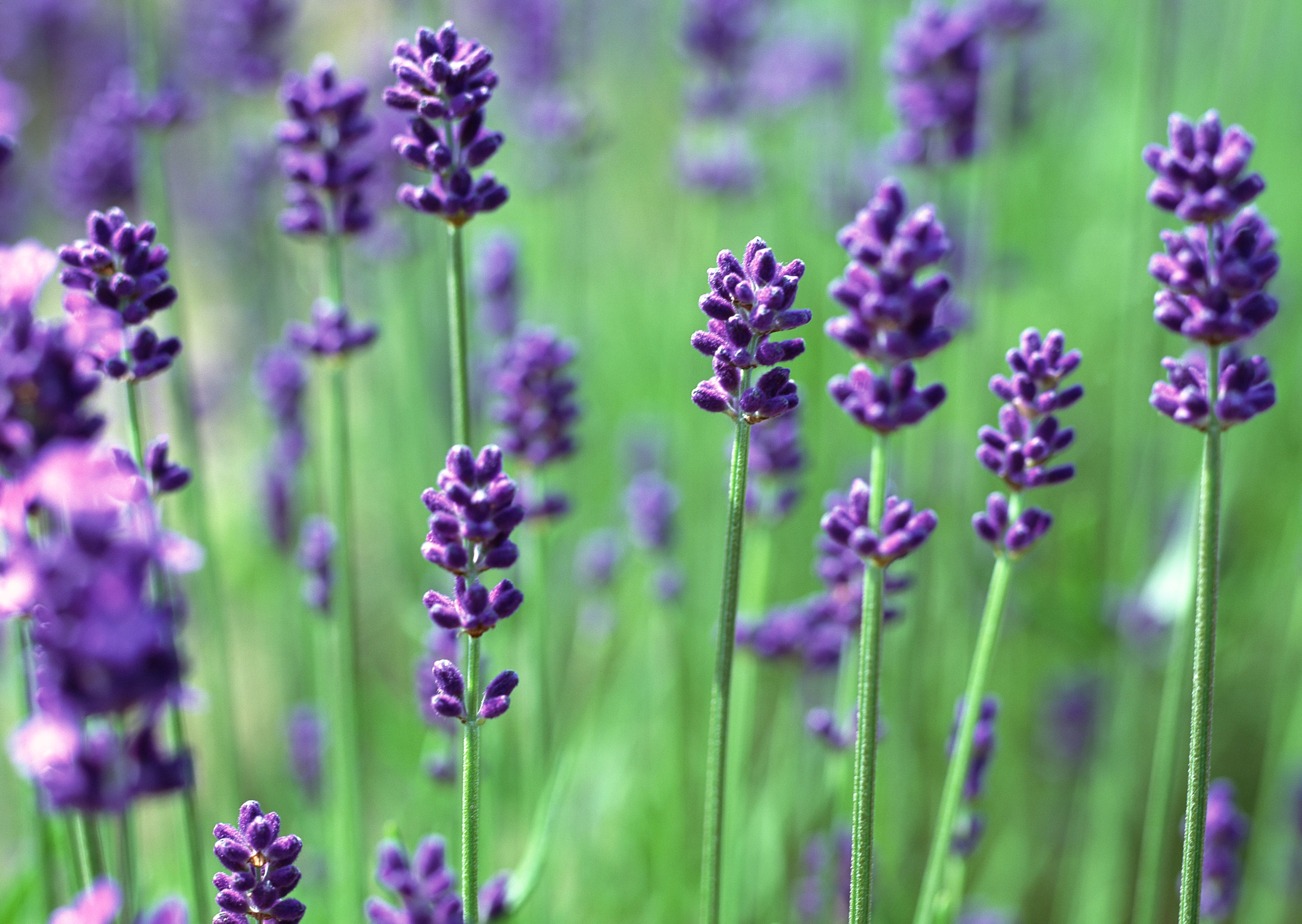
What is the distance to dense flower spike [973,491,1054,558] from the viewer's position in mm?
1361

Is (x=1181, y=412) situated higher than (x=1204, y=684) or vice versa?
(x=1181, y=412)

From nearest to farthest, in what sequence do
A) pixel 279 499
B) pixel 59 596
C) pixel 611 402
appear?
pixel 59 596 → pixel 279 499 → pixel 611 402

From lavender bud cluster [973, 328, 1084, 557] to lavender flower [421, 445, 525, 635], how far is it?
531 mm

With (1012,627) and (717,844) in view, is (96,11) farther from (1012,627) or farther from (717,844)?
(717,844)

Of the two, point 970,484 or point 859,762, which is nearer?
point 859,762

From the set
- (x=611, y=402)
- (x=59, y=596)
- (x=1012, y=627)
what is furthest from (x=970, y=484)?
(x=59, y=596)

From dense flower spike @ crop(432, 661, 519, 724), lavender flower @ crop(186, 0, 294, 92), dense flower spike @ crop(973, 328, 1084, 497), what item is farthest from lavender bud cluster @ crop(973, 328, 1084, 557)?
lavender flower @ crop(186, 0, 294, 92)

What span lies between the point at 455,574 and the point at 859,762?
46cm

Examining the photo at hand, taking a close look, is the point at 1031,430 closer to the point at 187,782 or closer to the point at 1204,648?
the point at 1204,648

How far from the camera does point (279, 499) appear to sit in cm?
264

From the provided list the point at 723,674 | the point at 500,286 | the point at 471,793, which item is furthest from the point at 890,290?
the point at 500,286

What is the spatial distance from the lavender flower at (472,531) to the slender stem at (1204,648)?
0.68 m

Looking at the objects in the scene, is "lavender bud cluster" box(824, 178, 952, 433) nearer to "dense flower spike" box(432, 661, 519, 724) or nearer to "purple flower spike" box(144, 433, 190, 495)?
"dense flower spike" box(432, 661, 519, 724)

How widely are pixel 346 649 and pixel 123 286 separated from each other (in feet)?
2.39
